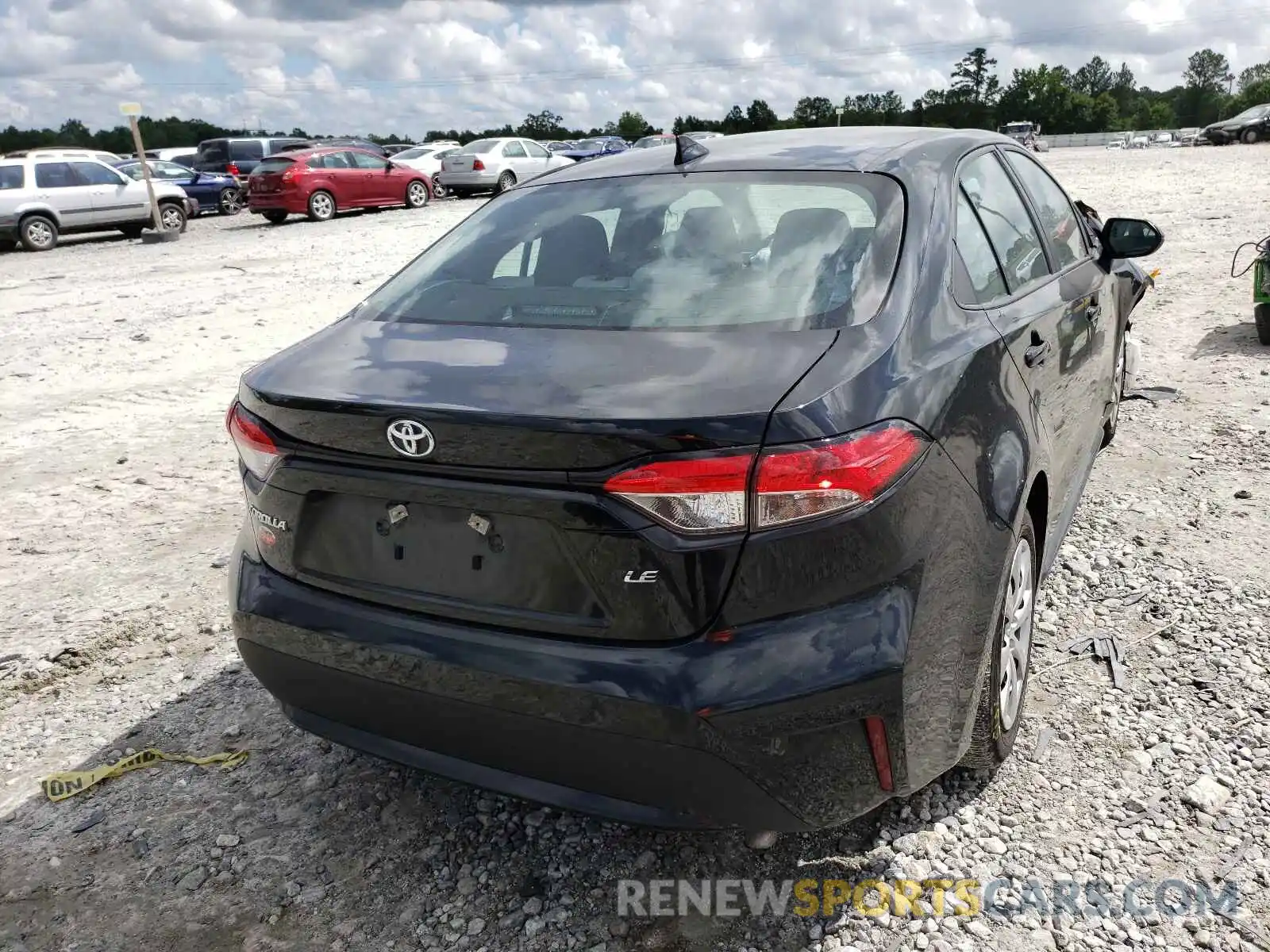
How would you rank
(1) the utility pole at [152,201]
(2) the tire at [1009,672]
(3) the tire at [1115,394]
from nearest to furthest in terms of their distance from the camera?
(2) the tire at [1009,672], (3) the tire at [1115,394], (1) the utility pole at [152,201]

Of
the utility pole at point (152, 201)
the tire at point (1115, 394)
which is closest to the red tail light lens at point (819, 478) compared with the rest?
the tire at point (1115, 394)

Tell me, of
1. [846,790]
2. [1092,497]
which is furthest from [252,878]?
[1092,497]

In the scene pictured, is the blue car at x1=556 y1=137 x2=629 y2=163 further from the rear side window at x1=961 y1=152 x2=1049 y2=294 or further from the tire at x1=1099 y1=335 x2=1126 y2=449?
the rear side window at x1=961 y1=152 x2=1049 y2=294

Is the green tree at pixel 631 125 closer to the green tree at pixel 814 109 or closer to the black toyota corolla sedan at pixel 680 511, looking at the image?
the green tree at pixel 814 109

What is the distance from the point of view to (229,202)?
24.9 metres

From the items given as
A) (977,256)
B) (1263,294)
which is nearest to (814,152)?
(977,256)

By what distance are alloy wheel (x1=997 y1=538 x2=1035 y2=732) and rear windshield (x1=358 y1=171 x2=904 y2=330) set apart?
2.83 ft

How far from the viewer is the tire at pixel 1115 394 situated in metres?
4.68

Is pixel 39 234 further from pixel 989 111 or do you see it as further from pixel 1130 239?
pixel 989 111

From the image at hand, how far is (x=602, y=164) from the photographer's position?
3.36 meters

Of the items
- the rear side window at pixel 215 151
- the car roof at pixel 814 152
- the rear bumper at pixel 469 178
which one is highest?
the rear side window at pixel 215 151

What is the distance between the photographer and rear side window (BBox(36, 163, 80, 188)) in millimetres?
18719

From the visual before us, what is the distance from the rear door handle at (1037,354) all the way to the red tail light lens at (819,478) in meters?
1.03

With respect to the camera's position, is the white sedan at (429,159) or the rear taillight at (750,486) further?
the white sedan at (429,159)
